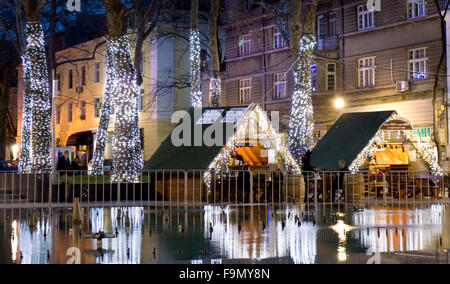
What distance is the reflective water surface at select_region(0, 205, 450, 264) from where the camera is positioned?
1191 centimetres

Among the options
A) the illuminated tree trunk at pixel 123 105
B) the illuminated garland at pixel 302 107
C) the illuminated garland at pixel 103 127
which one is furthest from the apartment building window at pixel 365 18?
the illuminated tree trunk at pixel 123 105

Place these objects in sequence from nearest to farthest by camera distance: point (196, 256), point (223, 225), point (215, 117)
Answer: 1. point (196, 256)
2. point (223, 225)
3. point (215, 117)

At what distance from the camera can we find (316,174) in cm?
2573

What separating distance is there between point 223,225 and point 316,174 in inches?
336

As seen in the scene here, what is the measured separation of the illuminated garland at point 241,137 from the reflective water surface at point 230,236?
9.93ft

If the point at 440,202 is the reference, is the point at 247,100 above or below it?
above

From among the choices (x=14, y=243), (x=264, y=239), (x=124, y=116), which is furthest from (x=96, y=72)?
(x=264, y=239)

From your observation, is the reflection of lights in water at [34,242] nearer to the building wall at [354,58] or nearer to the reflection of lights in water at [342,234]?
the reflection of lights in water at [342,234]

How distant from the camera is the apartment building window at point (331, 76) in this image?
44.0 metres

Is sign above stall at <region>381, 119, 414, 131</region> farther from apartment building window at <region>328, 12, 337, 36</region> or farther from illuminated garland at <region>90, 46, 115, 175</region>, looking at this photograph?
apartment building window at <region>328, 12, 337, 36</region>

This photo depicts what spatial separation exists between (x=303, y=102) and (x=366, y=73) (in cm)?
1139
